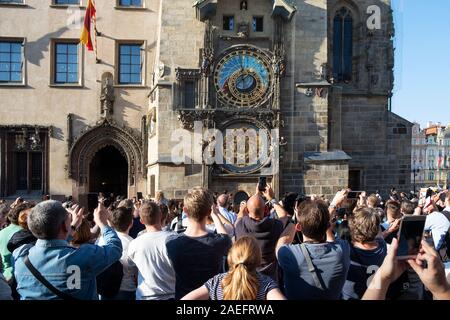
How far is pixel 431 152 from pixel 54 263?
96816 millimetres

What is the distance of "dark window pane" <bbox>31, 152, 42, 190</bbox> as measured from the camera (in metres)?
22.5

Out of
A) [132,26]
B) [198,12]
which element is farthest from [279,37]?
[132,26]

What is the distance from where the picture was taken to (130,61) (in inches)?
898

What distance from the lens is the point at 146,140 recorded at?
22328 mm

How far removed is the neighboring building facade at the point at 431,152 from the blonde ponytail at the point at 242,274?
90402mm

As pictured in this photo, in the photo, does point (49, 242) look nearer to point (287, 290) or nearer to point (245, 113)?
point (287, 290)

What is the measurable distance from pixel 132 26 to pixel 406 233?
20607 mm

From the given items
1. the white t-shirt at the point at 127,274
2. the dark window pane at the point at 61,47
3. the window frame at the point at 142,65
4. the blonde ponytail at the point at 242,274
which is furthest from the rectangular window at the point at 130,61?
the blonde ponytail at the point at 242,274

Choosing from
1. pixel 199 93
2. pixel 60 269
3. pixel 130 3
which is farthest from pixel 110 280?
pixel 130 3

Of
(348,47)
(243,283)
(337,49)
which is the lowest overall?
(243,283)

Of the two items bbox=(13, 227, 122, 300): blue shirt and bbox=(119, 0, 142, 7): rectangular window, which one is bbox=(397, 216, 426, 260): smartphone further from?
bbox=(119, 0, 142, 7): rectangular window

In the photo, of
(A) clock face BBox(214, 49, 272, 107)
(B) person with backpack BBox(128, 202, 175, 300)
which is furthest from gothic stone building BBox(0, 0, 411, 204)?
(B) person with backpack BBox(128, 202, 175, 300)

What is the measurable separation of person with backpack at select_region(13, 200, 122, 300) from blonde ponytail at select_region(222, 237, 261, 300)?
1.23 metres

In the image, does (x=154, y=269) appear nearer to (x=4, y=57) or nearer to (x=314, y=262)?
(x=314, y=262)
